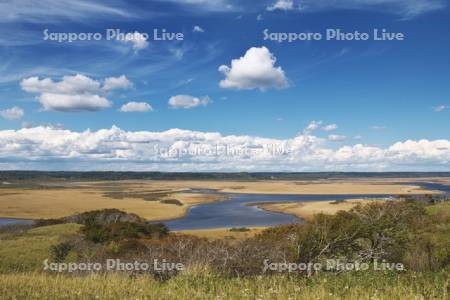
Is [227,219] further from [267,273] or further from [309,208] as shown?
[267,273]

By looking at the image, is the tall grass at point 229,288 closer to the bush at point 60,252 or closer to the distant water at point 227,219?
the bush at point 60,252

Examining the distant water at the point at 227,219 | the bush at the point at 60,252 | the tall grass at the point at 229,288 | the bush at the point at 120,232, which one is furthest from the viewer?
Answer: the distant water at the point at 227,219

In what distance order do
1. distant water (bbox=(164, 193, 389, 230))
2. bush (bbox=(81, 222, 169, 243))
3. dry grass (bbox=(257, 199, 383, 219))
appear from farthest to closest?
dry grass (bbox=(257, 199, 383, 219))
distant water (bbox=(164, 193, 389, 230))
bush (bbox=(81, 222, 169, 243))

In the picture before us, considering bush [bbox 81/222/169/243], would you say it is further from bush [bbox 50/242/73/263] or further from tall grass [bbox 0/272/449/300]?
tall grass [bbox 0/272/449/300]

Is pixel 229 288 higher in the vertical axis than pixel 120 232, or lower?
higher

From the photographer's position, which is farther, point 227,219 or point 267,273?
point 227,219

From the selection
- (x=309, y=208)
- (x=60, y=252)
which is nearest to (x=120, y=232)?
(x=60, y=252)

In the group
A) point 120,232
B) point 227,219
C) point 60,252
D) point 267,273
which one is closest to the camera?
point 267,273

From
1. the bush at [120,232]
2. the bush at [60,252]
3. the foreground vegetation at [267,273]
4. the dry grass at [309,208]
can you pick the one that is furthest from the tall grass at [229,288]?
A: the dry grass at [309,208]

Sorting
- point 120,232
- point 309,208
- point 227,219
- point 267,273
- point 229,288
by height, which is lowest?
point 227,219

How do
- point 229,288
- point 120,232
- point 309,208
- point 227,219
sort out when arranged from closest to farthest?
point 229,288 → point 120,232 → point 227,219 → point 309,208

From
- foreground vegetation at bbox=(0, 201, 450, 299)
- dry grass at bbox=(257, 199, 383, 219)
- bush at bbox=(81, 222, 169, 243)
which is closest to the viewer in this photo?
foreground vegetation at bbox=(0, 201, 450, 299)

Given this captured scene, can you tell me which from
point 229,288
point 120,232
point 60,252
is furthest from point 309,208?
point 229,288

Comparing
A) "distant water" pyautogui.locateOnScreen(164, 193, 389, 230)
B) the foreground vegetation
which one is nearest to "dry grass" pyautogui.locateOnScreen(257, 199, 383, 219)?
"distant water" pyautogui.locateOnScreen(164, 193, 389, 230)
